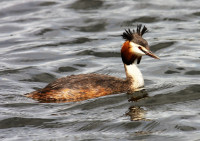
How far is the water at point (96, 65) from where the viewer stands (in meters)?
9.06

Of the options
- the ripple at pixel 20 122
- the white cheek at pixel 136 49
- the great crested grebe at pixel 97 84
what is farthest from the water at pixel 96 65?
the white cheek at pixel 136 49

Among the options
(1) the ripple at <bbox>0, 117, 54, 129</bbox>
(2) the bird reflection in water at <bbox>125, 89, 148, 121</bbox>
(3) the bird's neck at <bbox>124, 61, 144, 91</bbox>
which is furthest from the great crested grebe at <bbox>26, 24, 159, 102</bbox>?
(1) the ripple at <bbox>0, 117, 54, 129</bbox>

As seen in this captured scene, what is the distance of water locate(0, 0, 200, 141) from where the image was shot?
29.7 ft

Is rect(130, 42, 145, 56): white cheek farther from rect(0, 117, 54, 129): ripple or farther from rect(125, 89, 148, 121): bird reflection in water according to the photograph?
A: rect(0, 117, 54, 129): ripple

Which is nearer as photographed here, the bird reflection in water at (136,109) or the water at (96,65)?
the water at (96,65)

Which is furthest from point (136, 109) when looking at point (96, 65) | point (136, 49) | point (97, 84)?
point (96, 65)

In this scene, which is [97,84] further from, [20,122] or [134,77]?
[20,122]

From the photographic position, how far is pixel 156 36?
A: 1622cm

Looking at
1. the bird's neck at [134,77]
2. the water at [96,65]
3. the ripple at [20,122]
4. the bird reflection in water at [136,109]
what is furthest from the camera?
the bird's neck at [134,77]

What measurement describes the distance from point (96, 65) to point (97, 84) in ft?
10.4

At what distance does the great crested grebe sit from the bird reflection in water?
0.16m

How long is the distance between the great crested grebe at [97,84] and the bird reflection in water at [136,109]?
160 millimetres

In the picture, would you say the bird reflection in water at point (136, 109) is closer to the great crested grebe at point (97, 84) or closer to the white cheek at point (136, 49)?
the great crested grebe at point (97, 84)

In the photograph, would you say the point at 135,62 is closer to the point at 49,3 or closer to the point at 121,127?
the point at 121,127
